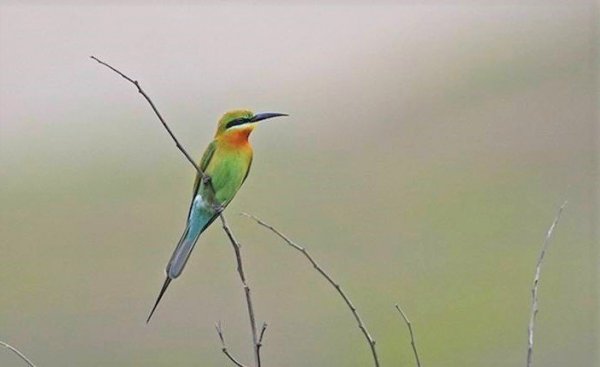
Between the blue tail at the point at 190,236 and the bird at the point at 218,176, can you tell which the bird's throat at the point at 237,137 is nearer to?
the bird at the point at 218,176

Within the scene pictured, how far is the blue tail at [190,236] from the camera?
68.7 inches

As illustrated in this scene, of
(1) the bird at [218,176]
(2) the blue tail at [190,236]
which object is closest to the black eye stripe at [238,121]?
(1) the bird at [218,176]

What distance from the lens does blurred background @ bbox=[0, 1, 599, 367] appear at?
181 centimetres

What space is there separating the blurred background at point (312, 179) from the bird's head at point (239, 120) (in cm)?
2

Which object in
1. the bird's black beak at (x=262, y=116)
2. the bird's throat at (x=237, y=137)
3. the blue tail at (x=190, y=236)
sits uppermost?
the bird's black beak at (x=262, y=116)

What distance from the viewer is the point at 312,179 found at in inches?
73.2

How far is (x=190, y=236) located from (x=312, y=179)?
0.33m

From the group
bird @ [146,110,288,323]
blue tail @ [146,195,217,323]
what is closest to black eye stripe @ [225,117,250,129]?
bird @ [146,110,288,323]

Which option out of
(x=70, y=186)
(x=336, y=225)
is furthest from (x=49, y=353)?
(x=336, y=225)

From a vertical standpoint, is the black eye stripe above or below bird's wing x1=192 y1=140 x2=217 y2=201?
above

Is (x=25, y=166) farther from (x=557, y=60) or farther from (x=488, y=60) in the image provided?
(x=557, y=60)

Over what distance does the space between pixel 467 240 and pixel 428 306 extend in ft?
0.63

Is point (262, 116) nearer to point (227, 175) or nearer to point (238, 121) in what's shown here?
point (238, 121)

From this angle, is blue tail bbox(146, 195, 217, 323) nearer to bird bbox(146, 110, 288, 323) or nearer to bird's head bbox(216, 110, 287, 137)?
bird bbox(146, 110, 288, 323)
